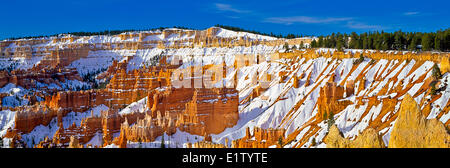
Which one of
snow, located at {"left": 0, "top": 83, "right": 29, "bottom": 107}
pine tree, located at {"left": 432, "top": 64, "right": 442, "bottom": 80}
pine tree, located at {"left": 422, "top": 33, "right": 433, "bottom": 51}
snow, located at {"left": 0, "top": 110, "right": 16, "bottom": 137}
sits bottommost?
snow, located at {"left": 0, "top": 110, "right": 16, "bottom": 137}

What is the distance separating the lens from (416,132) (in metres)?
17.8

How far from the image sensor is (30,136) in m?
61.8

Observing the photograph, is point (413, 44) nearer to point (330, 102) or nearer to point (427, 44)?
point (427, 44)

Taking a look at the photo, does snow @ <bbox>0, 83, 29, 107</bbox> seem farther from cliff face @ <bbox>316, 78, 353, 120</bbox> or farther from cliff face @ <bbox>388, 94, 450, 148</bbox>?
cliff face @ <bbox>388, 94, 450, 148</bbox>

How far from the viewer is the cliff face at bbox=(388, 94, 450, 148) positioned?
1764 cm

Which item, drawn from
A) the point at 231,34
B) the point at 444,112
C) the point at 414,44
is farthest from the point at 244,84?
the point at 231,34

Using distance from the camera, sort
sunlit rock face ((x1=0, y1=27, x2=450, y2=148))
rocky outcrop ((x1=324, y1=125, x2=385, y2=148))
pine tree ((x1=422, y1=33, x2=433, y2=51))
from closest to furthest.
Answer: rocky outcrop ((x1=324, y1=125, x2=385, y2=148)), sunlit rock face ((x1=0, y1=27, x2=450, y2=148)), pine tree ((x1=422, y1=33, x2=433, y2=51))

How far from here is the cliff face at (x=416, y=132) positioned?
17641mm

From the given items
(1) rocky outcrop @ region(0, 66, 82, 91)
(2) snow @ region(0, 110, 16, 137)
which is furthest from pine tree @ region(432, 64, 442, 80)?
(1) rocky outcrop @ region(0, 66, 82, 91)

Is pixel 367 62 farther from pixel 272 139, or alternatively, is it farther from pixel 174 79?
pixel 174 79

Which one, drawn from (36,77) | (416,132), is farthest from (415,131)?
(36,77)

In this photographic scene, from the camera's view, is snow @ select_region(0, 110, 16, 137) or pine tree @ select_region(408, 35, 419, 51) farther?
pine tree @ select_region(408, 35, 419, 51)

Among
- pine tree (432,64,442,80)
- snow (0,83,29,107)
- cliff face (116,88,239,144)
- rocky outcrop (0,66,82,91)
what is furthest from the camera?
rocky outcrop (0,66,82,91)

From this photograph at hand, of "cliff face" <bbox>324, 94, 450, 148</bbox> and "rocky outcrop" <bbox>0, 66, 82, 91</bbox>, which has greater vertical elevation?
"rocky outcrop" <bbox>0, 66, 82, 91</bbox>
